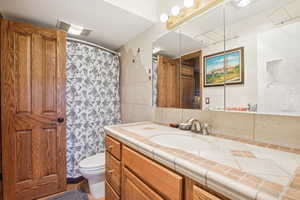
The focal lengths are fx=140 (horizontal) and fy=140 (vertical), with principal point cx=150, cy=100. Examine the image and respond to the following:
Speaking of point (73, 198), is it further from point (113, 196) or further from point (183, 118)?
point (183, 118)

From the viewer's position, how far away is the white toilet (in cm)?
143

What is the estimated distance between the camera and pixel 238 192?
1.25ft

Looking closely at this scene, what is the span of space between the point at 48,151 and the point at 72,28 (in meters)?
1.45

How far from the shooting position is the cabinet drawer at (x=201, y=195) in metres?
0.46

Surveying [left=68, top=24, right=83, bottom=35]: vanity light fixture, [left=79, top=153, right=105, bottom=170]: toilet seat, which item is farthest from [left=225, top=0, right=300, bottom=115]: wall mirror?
[left=68, top=24, right=83, bottom=35]: vanity light fixture

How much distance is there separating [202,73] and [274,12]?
0.53 meters

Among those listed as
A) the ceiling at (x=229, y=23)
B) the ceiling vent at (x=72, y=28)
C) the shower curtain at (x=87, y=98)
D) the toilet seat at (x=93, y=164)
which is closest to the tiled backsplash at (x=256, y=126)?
the ceiling at (x=229, y=23)

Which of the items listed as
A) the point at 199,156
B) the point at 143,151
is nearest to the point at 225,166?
the point at 199,156

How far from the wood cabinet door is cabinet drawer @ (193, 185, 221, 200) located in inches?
8.1

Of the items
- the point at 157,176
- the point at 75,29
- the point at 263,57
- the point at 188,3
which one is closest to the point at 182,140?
the point at 157,176

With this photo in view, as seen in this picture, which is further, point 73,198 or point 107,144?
point 73,198

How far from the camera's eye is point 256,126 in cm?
84

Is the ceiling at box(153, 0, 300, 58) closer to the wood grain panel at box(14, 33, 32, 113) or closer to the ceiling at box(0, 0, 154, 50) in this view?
the ceiling at box(0, 0, 154, 50)

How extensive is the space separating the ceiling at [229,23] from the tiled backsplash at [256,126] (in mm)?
525
